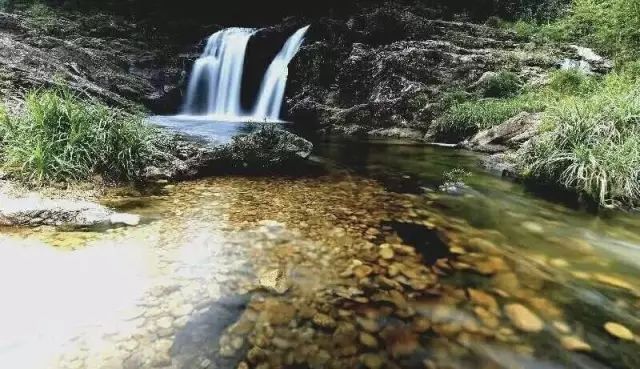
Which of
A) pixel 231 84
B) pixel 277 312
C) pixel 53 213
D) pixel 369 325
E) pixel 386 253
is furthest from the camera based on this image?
pixel 231 84

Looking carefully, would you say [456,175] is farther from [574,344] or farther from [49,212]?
[49,212]

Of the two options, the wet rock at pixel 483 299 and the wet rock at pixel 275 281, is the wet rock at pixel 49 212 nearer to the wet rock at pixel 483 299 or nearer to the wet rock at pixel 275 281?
the wet rock at pixel 275 281

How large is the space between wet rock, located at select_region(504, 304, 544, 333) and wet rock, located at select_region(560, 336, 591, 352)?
0.47ft

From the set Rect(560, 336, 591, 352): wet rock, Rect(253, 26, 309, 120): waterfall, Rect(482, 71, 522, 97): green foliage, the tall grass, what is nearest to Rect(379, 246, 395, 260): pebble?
Rect(560, 336, 591, 352): wet rock

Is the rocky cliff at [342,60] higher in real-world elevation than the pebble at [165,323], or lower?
higher

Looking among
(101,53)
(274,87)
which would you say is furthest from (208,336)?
(101,53)

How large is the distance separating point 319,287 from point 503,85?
43.4 feet

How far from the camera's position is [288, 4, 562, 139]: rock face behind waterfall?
14703 millimetres

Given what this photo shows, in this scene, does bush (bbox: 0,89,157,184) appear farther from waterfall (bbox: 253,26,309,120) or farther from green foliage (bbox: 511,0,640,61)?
green foliage (bbox: 511,0,640,61)

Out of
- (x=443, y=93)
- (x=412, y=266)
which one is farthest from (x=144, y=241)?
(x=443, y=93)

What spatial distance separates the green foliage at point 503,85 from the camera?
1382 centimetres

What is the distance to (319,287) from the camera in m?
2.96

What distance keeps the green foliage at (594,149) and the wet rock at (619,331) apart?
10.9 ft

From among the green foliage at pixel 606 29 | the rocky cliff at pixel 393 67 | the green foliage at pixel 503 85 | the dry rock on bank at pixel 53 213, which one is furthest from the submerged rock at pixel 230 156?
the green foliage at pixel 606 29
